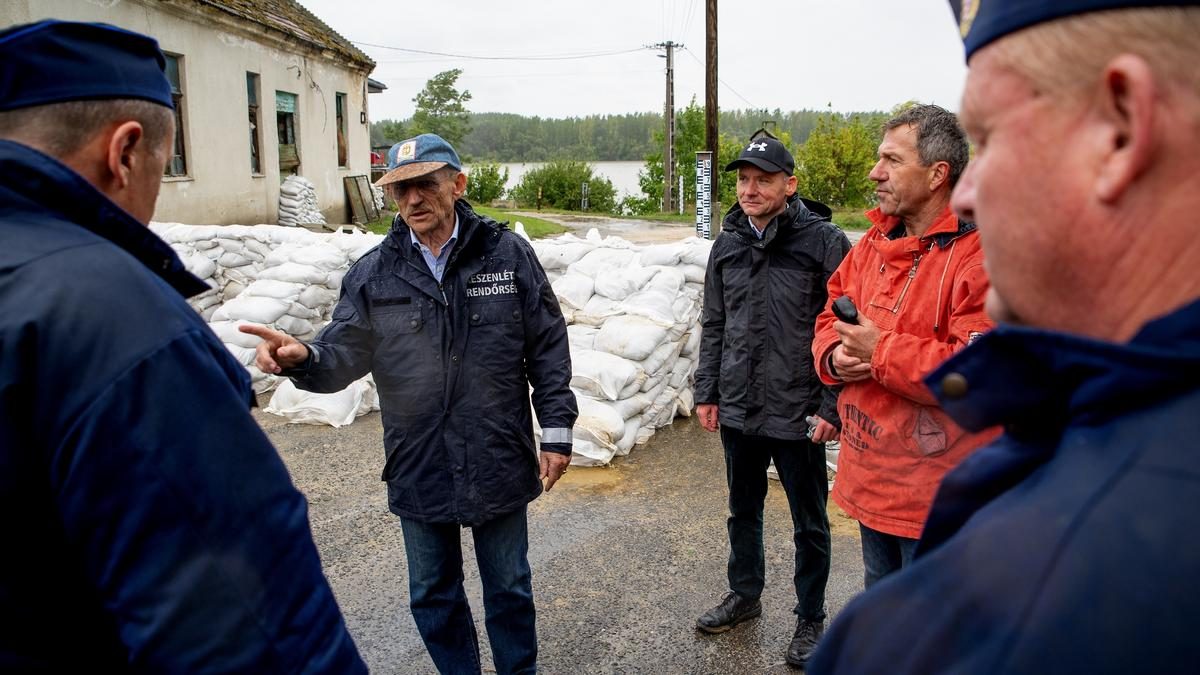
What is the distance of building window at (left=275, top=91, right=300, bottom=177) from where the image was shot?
17.1 metres

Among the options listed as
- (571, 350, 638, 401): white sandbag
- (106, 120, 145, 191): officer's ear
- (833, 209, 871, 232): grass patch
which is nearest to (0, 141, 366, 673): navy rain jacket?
(106, 120, 145, 191): officer's ear

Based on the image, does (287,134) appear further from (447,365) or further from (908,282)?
(908,282)

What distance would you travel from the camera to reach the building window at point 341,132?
19.7 meters

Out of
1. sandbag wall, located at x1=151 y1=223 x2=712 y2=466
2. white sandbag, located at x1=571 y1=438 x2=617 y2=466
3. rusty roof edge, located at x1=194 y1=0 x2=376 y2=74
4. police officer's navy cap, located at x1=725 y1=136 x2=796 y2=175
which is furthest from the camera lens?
rusty roof edge, located at x1=194 y1=0 x2=376 y2=74

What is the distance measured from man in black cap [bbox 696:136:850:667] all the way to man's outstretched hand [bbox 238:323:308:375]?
1662 mm

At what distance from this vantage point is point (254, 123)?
52.6 ft

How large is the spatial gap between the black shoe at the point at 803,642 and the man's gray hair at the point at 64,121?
9.43 ft

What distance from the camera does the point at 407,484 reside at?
2.83 meters

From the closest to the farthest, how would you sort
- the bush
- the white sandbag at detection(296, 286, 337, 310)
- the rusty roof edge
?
the white sandbag at detection(296, 286, 337, 310), the rusty roof edge, the bush

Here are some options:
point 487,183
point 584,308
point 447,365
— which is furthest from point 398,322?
point 487,183

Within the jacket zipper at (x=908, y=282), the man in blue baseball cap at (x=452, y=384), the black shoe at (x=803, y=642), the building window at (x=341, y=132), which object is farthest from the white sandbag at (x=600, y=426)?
the building window at (x=341, y=132)

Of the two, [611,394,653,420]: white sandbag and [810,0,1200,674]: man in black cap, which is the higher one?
[810,0,1200,674]: man in black cap

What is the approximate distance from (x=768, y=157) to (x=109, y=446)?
278 centimetres

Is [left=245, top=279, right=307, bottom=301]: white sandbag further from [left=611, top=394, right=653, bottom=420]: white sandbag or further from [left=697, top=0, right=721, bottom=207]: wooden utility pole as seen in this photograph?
[left=697, top=0, right=721, bottom=207]: wooden utility pole
